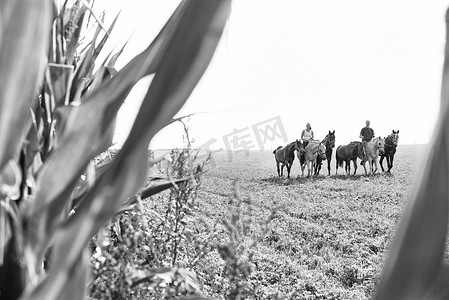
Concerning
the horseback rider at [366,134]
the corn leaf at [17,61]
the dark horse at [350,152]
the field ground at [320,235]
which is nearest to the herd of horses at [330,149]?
the dark horse at [350,152]

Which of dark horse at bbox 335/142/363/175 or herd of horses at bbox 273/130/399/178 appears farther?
dark horse at bbox 335/142/363/175

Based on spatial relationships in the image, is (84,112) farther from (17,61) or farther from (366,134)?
(366,134)

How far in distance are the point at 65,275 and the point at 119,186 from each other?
4.2 inches

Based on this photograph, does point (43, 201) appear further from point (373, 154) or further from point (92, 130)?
point (373, 154)

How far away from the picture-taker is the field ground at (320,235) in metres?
6.16

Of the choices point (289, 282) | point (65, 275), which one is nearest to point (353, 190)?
point (289, 282)

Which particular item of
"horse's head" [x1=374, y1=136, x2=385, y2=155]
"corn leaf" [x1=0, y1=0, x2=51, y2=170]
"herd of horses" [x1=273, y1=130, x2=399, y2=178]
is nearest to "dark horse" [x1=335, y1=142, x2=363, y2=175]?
"herd of horses" [x1=273, y1=130, x2=399, y2=178]

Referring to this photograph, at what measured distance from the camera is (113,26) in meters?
1.79

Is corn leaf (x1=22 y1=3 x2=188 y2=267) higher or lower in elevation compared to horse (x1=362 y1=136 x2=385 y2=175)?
higher

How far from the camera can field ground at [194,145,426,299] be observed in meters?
6.16

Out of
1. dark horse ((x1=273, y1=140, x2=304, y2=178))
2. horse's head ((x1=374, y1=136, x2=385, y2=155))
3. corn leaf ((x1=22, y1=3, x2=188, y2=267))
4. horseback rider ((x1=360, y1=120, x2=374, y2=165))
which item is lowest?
dark horse ((x1=273, y1=140, x2=304, y2=178))

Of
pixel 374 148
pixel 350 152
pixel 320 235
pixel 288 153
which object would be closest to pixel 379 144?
pixel 374 148

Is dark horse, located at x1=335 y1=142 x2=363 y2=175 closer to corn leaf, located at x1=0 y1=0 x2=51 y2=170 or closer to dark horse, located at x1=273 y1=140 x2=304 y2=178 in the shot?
dark horse, located at x1=273 y1=140 x2=304 y2=178

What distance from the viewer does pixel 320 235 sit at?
9.89 m
